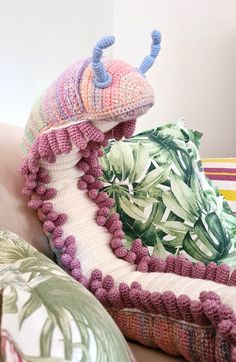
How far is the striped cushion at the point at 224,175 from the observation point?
1160 millimetres

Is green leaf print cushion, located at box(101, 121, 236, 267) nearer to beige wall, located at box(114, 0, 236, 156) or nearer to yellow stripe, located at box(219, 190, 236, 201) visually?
yellow stripe, located at box(219, 190, 236, 201)

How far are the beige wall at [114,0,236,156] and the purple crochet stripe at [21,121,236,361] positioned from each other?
895mm

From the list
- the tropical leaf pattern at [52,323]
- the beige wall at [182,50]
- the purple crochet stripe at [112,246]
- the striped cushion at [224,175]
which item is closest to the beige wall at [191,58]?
the beige wall at [182,50]

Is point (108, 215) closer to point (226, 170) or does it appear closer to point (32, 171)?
point (32, 171)

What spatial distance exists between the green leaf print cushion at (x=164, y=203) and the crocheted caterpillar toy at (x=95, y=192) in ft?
0.19

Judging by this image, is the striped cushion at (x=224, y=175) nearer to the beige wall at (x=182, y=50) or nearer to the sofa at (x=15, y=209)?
the beige wall at (x=182, y=50)

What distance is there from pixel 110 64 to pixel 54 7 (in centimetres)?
70

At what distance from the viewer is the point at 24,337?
333 mm

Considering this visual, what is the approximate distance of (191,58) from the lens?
5.42ft

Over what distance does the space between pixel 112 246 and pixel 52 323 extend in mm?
389

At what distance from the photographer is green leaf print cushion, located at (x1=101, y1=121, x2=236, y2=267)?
81 cm

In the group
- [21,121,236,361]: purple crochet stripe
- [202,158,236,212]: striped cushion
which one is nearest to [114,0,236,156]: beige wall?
[202,158,236,212]: striped cushion

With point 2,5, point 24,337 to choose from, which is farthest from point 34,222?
point 2,5

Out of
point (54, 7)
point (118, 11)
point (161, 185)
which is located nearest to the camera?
point (161, 185)
